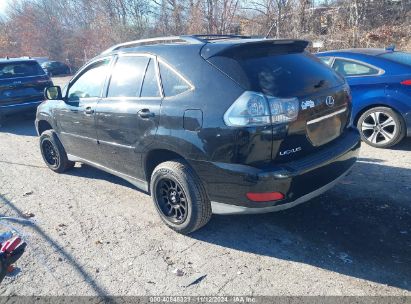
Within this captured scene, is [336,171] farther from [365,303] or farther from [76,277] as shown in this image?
[76,277]

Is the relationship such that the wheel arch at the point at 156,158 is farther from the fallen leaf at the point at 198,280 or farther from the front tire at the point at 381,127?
the front tire at the point at 381,127

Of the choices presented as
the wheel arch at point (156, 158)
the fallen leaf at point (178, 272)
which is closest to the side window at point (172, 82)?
the wheel arch at point (156, 158)

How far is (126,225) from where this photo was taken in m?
3.91

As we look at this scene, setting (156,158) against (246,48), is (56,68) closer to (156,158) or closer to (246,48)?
(156,158)

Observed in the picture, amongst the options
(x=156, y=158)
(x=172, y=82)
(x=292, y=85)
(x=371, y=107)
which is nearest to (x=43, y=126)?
(x=156, y=158)

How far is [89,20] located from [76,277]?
3223cm

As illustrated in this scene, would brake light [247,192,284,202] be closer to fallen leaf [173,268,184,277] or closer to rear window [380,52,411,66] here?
fallen leaf [173,268,184,277]

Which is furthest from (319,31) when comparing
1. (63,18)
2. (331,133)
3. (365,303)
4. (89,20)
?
(63,18)

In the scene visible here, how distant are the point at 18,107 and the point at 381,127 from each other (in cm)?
864

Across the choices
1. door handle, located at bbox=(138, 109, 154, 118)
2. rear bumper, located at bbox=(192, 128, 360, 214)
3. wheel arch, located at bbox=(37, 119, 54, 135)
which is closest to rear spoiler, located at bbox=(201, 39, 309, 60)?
door handle, located at bbox=(138, 109, 154, 118)

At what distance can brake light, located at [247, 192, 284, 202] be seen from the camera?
9.45 ft

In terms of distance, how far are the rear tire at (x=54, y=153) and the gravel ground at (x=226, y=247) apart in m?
0.87

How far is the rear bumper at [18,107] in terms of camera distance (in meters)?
9.12

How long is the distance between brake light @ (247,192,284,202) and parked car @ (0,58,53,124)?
843cm
